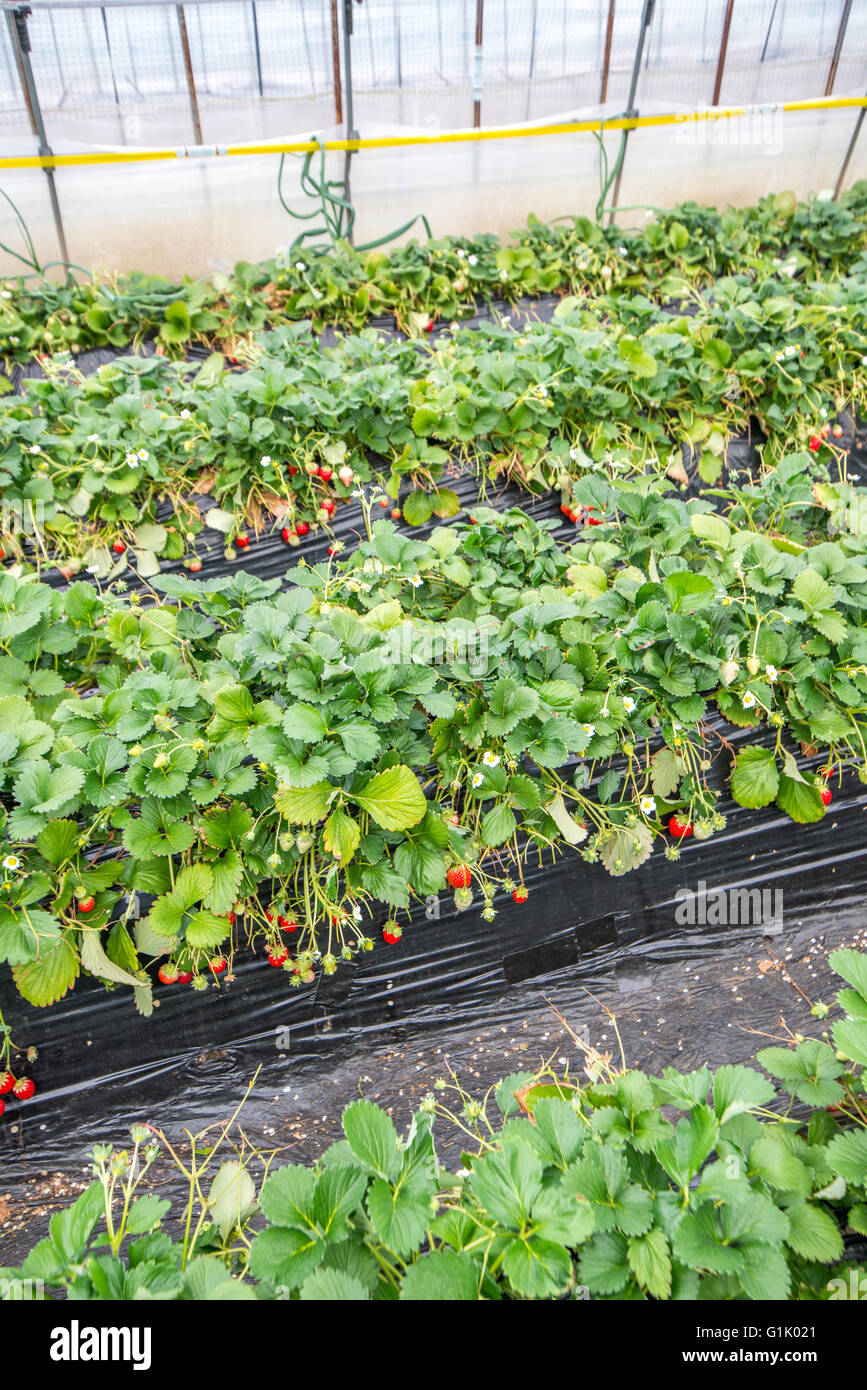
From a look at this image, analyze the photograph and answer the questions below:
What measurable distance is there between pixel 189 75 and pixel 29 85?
706 mm

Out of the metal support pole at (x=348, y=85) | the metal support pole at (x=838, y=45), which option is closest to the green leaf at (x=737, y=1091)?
the metal support pole at (x=348, y=85)

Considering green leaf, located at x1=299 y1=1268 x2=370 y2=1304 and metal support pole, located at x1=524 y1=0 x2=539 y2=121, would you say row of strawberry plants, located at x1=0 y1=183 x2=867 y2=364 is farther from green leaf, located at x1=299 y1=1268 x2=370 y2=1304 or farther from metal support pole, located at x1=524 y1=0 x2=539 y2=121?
green leaf, located at x1=299 y1=1268 x2=370 y2=1304

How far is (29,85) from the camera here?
11.3 feet

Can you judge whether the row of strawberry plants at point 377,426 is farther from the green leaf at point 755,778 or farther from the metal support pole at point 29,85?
the metal support pole at point 29,85

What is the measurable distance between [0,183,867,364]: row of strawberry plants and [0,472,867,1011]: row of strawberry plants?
1927 millimetres

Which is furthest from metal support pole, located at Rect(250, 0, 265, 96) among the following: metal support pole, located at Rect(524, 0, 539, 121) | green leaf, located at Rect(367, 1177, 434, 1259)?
green leaf, located at Rect(367, 1177, 434, 1259)

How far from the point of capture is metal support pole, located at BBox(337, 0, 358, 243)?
363 cm

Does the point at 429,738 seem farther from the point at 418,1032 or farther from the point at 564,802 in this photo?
the point at 418,1032

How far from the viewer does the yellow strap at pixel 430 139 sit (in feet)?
12.1

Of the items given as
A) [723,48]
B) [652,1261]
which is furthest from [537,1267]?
[723,48]

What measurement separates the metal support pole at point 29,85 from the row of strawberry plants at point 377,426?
1.35 m

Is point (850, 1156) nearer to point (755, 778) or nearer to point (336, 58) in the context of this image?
point (755, 778)

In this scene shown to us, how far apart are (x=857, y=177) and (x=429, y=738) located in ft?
16.7
